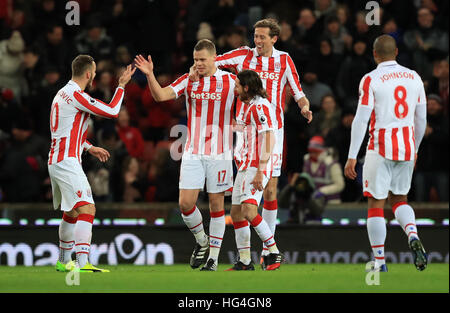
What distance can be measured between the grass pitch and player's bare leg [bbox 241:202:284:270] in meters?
0.60

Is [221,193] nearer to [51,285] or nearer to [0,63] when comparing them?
[51,285]

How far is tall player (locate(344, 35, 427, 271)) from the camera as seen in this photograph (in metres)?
9.69

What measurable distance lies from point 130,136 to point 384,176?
21.1 ft

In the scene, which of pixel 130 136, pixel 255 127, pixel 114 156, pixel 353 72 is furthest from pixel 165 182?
pixel 255 127

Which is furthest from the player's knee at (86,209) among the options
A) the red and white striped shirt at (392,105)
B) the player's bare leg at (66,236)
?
the red and white striped shirt at (392,105)

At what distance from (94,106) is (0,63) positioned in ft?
23.2

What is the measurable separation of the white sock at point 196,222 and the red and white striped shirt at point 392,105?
2047mm

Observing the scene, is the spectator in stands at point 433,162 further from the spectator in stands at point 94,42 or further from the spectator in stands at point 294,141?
the spectator in stands at point 94,42

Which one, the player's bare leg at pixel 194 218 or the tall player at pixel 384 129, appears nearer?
the tall player at pixel 384 129

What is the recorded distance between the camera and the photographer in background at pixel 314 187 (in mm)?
13445

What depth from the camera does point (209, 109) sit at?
10.6 m

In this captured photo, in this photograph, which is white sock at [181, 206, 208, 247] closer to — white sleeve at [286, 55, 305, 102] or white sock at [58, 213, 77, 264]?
white sock at [58, 213, 77, 264]

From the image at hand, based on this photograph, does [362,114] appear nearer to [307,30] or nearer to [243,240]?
[243,240]

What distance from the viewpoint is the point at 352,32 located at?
55.3 feet
